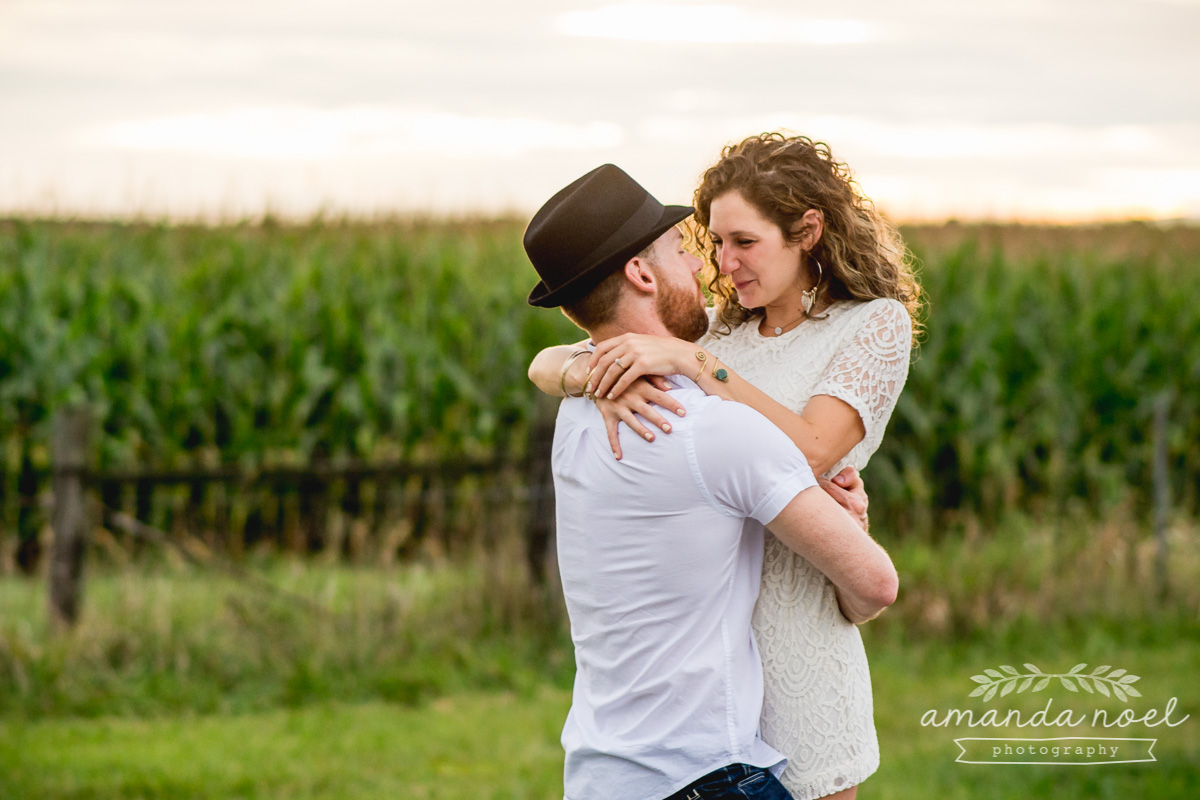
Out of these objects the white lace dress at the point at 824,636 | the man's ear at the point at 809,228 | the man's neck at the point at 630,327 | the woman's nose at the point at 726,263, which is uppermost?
the man's ear at the point at 809,228

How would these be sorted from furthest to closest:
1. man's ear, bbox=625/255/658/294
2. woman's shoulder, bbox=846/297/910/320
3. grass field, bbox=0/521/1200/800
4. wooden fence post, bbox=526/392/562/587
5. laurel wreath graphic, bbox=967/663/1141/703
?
wooden fence post, bbox=526/392/562/587 → laurel wreath graphic, bbox=967/663/1141/703 → grass field, bbox=0/521/1200/800 → woman's shoulder, bbox=846/297/910/320 → man's ear, bbox=625/255/658/294

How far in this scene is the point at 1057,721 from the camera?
221 inches

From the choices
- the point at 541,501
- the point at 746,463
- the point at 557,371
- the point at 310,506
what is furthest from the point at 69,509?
the point at 746,463

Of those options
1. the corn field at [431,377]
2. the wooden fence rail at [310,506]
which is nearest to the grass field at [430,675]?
the wooden fence rail at [310,506]

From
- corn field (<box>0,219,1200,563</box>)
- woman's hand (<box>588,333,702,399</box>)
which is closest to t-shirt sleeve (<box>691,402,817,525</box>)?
woman's hand (<box>588,333,702,399</box>)

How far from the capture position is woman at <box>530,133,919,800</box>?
6.84 feet

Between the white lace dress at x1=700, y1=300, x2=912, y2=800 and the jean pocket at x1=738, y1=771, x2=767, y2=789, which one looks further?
the white lace dress at x1=700, y1=300, x2=912, y2=800

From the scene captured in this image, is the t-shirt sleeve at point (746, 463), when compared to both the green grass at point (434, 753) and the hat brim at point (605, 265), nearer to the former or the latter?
the hat brim at point (605, 265)

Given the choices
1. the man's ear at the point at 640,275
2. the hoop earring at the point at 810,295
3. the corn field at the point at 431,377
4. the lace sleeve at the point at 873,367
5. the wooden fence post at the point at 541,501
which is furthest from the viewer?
the corn field at the point at 431,377

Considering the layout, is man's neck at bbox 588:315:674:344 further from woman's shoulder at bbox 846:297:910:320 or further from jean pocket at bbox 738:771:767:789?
jean pocket at bbox 738:771:767:789

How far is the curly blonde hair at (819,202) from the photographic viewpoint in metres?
2.33

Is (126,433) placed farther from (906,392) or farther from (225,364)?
(906,392)

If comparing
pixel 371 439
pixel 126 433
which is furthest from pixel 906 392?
pixel 126 433

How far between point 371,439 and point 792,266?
294 inches
